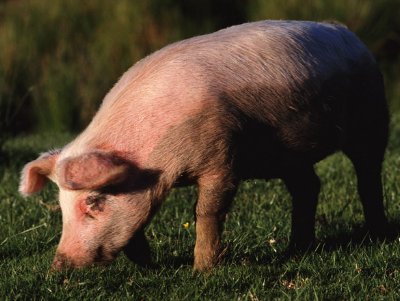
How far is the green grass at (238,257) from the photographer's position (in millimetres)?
3736

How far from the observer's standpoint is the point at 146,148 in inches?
156

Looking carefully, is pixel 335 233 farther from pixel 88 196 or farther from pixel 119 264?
pixel 88 196

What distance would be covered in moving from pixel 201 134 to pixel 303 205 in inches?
48.4

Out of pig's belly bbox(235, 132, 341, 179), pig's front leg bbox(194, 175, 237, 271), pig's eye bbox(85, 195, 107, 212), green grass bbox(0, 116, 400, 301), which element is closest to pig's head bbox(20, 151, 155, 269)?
pig's eye bbox(85, 195, 107, 212)

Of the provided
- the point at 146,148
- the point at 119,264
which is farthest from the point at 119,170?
the point at 119,264

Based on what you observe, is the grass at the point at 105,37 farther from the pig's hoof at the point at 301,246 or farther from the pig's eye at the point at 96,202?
the pig's eye at the point at 96,202

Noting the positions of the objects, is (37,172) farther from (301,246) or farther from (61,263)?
(301,246)

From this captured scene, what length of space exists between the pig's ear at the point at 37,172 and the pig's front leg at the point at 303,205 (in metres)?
1.57

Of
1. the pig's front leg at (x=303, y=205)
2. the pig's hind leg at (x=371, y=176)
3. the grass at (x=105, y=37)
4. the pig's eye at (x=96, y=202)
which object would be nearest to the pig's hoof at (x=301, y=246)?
the pig's front leg at (x=303, y=205)

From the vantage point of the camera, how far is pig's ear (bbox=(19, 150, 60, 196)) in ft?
13.7

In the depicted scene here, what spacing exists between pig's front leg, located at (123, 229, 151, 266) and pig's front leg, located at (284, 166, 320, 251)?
1035 mm

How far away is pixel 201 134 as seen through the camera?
3918 millimetres

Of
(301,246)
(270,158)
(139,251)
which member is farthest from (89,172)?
(301,246)

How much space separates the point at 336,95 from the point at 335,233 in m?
1.13
